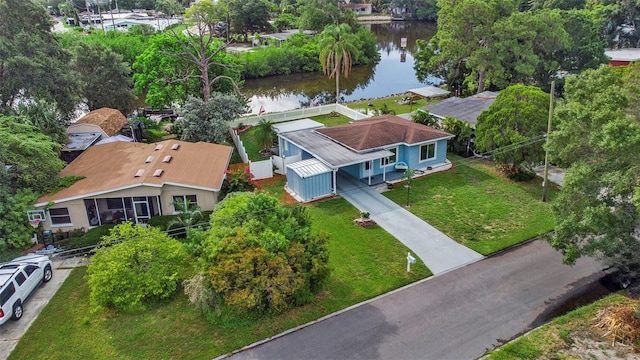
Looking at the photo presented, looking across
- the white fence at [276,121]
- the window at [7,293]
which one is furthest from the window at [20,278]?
the white fence at [276,121]

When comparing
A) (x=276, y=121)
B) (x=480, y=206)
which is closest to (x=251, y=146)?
(x=276, y=121)

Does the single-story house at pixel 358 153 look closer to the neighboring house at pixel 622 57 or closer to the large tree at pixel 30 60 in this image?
the large tree at pixel 30 60

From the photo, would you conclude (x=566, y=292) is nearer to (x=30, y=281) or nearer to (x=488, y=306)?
(x=488, y=306)

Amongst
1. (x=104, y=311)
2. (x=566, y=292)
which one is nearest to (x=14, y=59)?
(x=104, y=311)

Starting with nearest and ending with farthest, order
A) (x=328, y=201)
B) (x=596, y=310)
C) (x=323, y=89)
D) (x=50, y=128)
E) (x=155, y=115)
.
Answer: (x=596, y=310) < (x=328, y=201) < (x=50, y=128) < (x=155, y=115) < (x=323, y=89)

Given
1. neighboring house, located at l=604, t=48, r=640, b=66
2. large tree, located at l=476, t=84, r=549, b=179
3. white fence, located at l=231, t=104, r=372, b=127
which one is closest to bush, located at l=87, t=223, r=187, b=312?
large tree, located at l=476, t=84, r=549, b=179

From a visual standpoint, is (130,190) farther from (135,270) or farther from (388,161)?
(388,161)
